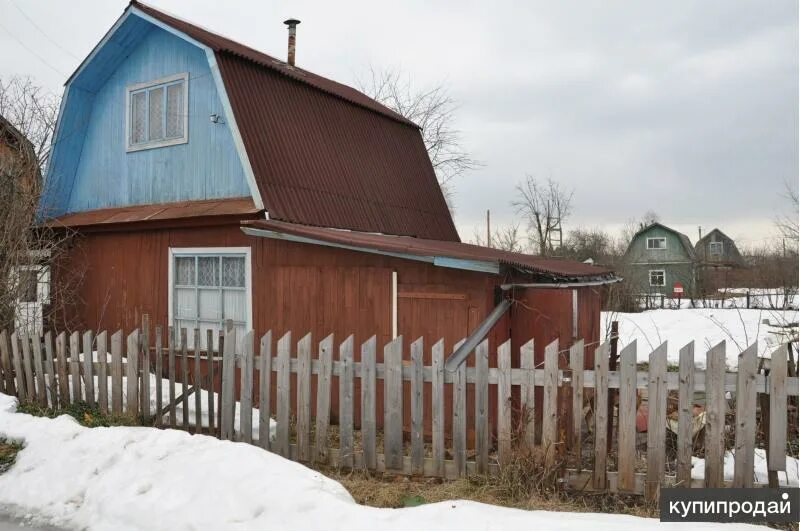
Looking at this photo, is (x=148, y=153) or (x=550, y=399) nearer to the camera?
(x=550, y=399)

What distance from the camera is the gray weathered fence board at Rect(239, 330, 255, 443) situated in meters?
6.29

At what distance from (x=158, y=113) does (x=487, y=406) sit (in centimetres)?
821

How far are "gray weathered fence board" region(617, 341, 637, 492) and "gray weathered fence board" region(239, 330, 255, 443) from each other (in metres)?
3.64

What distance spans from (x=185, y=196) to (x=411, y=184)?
504cm

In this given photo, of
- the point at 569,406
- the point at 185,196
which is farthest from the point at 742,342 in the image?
the point at 185,196

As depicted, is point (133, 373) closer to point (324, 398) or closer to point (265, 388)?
point (265, 388)

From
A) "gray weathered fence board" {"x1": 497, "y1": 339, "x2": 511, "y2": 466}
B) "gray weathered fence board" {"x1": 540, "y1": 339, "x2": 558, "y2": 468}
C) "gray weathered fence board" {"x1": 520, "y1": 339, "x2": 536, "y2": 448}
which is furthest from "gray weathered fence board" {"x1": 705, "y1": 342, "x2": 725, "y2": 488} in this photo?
"gray weathered fence board" {"x1": 497, "y1": 339, "x2": 511, "y2": 466}

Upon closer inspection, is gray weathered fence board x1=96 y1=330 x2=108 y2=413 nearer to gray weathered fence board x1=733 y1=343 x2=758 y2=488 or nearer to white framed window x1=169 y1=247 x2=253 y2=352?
white framed window x1=169 y1=247 x2=253 y2=352

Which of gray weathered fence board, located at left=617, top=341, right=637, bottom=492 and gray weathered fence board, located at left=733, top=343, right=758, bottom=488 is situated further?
gray weathered fence board, located at left=617, top=341, right=637, bottom=492

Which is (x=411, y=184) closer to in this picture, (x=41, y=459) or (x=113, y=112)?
(x=113, y=112)

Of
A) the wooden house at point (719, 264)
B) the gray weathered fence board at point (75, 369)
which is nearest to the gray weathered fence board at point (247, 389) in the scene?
the gray weathered fence board at point (75, 369)

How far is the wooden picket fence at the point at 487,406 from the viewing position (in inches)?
189

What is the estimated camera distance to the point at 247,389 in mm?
6309

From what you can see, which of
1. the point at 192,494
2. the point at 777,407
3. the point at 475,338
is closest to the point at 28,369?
the point at 192,494
